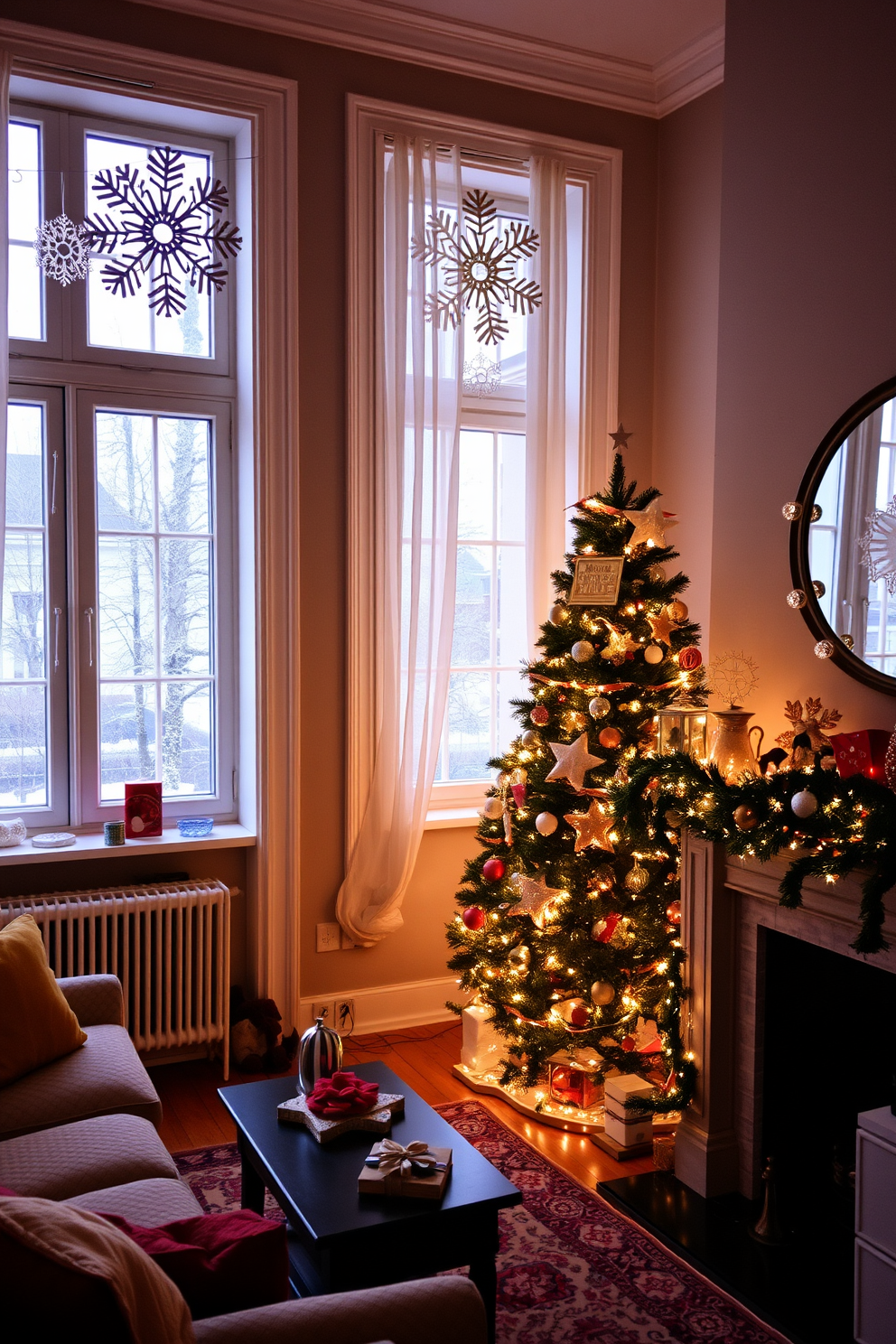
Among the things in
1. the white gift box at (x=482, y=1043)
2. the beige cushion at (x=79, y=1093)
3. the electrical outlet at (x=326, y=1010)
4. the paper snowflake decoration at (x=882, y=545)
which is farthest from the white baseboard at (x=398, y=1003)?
the paper snowflake decoration at (x=882, y=545)

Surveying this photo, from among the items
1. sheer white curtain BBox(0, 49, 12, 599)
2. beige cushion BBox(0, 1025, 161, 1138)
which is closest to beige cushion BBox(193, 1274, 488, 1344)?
beige cushion BBox(0, 1025, 161, 1138)

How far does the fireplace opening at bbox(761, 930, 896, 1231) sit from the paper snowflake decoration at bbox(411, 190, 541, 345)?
2470mm

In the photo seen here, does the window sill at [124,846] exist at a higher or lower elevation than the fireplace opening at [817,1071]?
higher

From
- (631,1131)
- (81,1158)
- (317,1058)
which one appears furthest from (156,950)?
(631,1131)

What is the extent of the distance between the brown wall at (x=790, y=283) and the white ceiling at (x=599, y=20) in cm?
65

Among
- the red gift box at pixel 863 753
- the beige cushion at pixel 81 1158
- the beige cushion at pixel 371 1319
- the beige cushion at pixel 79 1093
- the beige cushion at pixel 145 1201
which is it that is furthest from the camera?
the red gift box at pixel 863 753

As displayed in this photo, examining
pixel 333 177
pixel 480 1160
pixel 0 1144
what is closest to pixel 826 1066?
pixel 480 1160

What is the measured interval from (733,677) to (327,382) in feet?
5.81

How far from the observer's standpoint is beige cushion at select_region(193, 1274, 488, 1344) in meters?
1.46

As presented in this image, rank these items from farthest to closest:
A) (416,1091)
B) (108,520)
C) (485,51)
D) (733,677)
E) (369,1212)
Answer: (485,51)
(108,520)
(416,1091)
(733,677)
(369,1212)

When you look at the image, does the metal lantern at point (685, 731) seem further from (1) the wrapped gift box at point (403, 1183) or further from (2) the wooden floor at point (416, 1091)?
(1) the wrapped gift box at point (403, 1183)

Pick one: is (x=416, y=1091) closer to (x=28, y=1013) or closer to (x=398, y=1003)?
(x=398, y=1003)

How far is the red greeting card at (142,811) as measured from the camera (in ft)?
12.4

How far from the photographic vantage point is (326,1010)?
404 centimetres
